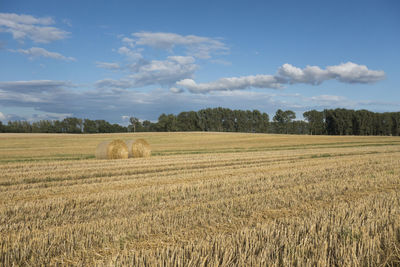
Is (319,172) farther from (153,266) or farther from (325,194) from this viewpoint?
(153,266)

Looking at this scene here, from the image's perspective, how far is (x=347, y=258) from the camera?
3588 mm

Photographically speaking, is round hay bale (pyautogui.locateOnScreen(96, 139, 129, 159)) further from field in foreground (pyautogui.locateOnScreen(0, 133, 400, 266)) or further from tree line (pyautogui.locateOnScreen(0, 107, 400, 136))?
tree line (pyautogui.locateOnScreen(0, 107, 400, 136))

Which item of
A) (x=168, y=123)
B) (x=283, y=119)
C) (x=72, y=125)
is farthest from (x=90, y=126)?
(x=283, y=119)

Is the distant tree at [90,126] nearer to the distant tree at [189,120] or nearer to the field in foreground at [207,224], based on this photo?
the distant tree at [189,120]

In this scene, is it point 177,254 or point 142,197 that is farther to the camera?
point 142,197

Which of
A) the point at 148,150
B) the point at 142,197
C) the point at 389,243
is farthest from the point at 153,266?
the point at 148,150

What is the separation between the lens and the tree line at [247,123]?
102 metres

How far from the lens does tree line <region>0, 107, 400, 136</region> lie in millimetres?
101688

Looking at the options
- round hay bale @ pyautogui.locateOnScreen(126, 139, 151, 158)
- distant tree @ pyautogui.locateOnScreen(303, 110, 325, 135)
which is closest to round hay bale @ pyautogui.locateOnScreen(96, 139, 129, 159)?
round hay bale @ pyautogui.locateOnScreen(126, 139, 151, 158)

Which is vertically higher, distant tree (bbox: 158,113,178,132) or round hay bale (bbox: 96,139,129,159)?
distant tree (bbox: 158,113,178,132)

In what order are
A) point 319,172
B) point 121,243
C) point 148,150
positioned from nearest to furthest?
point 121,243 < point 319,172 < point 148,150

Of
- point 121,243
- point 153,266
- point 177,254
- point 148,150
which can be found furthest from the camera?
point 148,150

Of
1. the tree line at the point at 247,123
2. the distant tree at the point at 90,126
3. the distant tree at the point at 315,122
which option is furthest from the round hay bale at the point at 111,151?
the distant tree at the point at 315,122

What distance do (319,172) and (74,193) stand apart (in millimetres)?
8976
